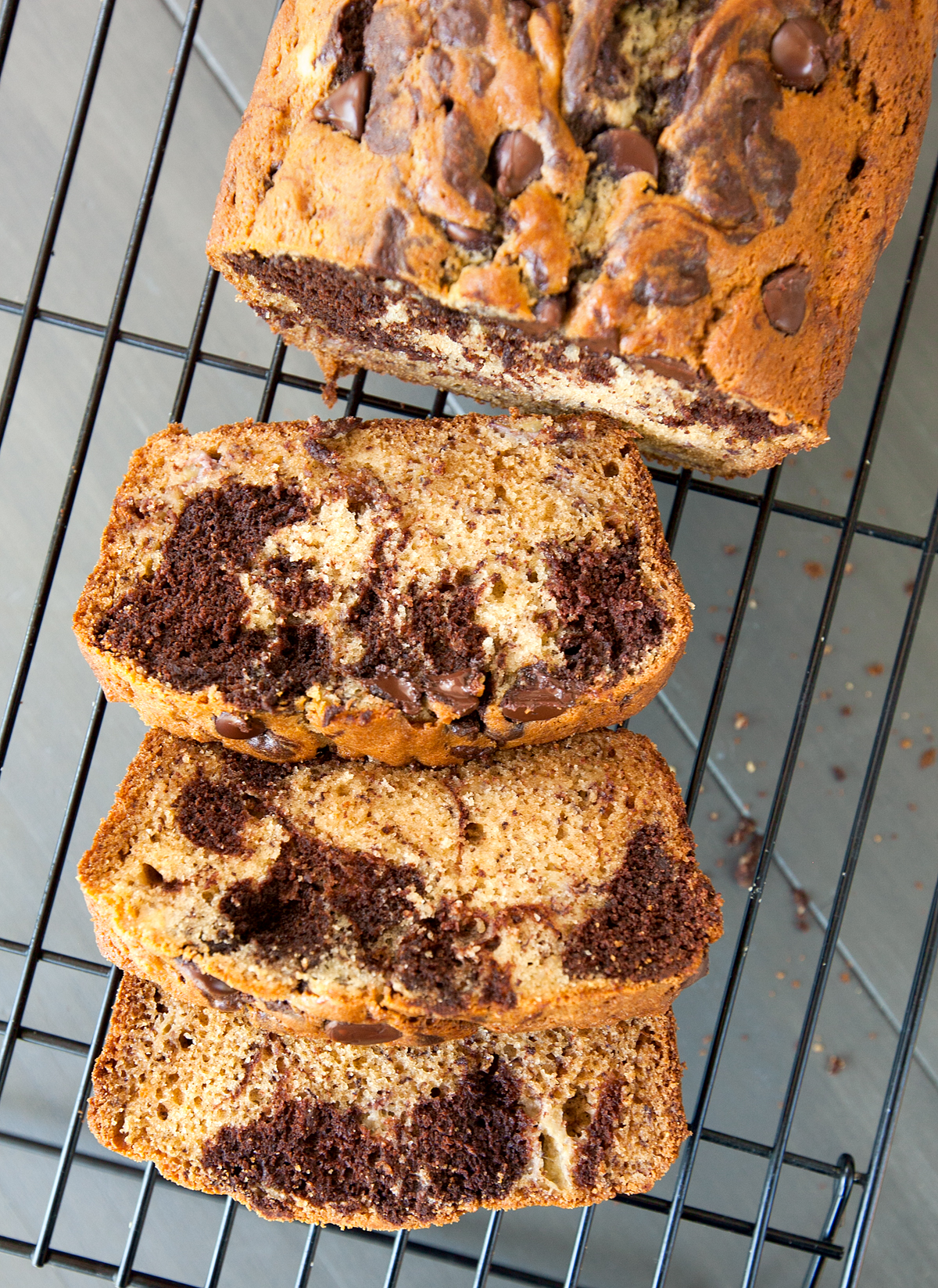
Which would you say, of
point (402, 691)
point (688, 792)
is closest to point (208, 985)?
point (402, 691)

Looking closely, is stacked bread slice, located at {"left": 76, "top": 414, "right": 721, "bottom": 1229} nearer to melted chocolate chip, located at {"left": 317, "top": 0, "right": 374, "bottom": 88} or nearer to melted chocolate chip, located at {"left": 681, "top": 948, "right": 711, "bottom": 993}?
melted chocolate chip, located at {"left": 681, "top": 948, "right": 711, "bottom": 993}

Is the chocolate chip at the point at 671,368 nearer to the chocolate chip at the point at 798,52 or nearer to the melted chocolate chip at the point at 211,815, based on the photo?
the chocolate chip at the point at 798,52

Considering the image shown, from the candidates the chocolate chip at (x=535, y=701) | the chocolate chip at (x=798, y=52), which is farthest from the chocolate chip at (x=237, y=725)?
the chocolate chip at (x=798, y=52)

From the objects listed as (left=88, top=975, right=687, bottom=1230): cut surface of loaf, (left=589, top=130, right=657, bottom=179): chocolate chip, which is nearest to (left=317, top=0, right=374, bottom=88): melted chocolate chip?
(left=589, top=130, right=657, bottom=179): chocolate chip

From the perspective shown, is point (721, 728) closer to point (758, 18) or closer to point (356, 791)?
point (356, 791)

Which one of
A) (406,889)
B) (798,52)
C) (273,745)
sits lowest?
(406,889)

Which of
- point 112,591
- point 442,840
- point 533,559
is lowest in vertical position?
point 442,840

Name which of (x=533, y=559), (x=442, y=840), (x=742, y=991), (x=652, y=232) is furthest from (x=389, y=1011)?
(x=652, y=232)

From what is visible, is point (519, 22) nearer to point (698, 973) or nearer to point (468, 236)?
point (468, 236)
